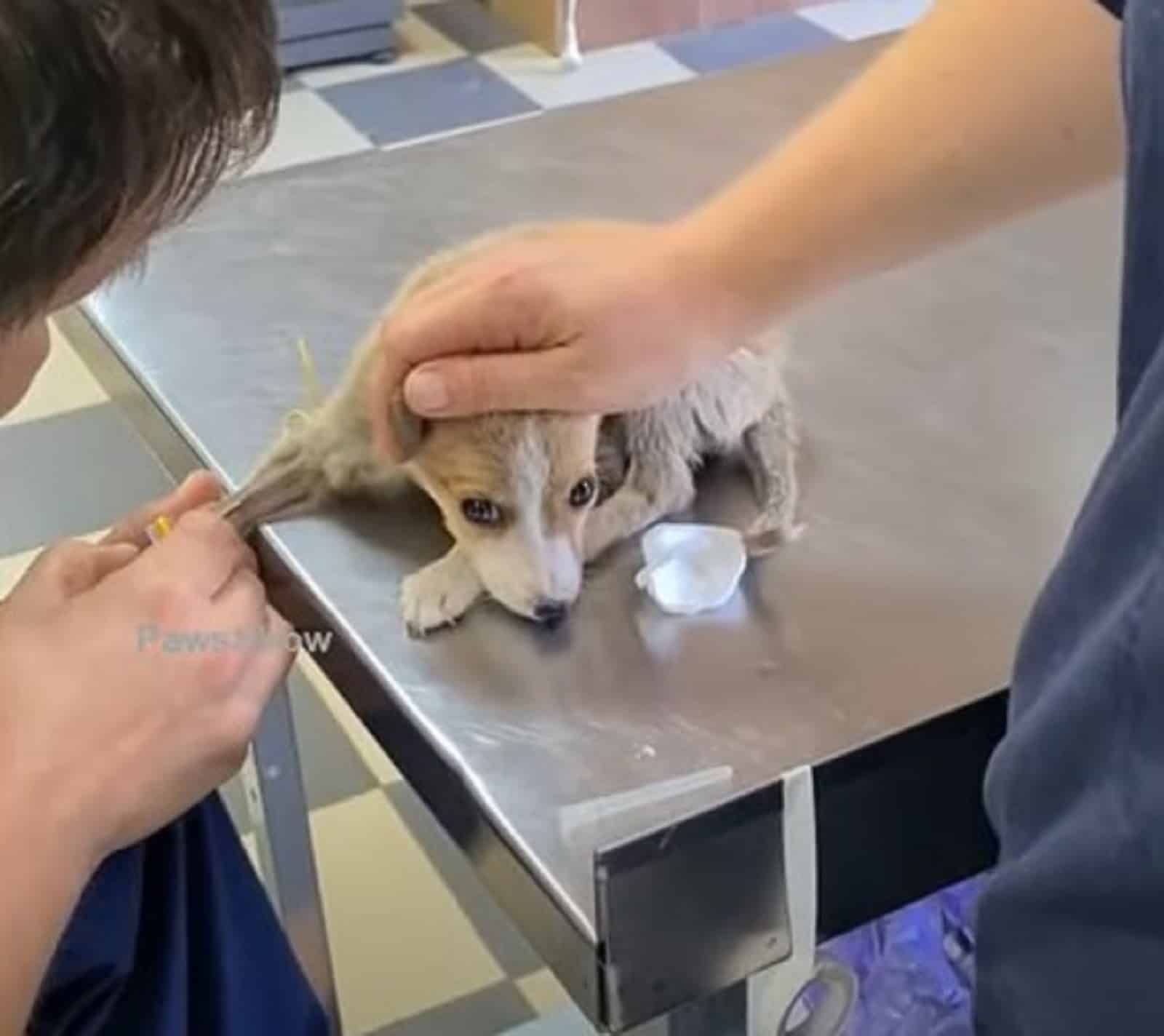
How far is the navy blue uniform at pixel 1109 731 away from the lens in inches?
18.0

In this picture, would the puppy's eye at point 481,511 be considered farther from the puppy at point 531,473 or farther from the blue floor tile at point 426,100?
the blue floor tile at point 426,100

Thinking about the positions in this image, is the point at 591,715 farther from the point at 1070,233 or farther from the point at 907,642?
the point at 1070,233

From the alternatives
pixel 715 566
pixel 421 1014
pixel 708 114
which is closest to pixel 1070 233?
pixel 708 114

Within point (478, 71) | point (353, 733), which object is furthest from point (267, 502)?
point (478, 71)

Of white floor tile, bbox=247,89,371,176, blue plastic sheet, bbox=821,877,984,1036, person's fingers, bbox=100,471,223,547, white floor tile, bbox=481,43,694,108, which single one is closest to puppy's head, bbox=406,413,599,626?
person's fingers, bbox=100,471,223,547

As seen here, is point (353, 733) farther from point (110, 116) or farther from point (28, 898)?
point (110, 116)

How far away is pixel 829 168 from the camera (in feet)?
2.59

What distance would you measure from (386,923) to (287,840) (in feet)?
1.06

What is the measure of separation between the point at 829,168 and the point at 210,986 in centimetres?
40

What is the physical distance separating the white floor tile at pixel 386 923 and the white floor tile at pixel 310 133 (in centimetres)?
98

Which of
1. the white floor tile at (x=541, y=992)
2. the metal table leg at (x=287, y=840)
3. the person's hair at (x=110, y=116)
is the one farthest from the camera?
the white floor tile at (x=541, y=992)

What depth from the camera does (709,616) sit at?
830mm

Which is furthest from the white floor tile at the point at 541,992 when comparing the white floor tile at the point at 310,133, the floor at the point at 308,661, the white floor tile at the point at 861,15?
the white floor tile at the point at 861,15

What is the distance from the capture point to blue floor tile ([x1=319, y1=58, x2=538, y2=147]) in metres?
2.46
